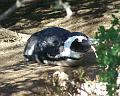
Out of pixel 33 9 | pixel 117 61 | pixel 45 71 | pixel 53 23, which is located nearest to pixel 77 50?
pixel 45 71

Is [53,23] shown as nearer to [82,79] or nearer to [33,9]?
[33,9]

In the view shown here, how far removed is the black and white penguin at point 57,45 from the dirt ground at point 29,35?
162 millimetres

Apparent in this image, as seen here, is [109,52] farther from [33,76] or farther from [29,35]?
[29,35]

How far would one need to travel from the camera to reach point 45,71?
6492 millimetres

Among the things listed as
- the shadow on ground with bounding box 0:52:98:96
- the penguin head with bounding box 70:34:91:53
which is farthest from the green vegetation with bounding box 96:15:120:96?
the penguin head with bounding box 70:34:91:53

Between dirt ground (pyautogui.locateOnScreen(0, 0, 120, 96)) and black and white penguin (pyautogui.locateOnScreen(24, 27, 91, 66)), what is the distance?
6.4 inches

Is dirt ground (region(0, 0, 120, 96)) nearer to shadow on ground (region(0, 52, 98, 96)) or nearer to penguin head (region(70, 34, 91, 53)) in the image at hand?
shadow on ground (region(0, 52, 98, 96))

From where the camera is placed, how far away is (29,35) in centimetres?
956

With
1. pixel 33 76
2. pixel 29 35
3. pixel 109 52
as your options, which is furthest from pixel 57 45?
pixel 109 52

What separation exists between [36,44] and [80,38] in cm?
85

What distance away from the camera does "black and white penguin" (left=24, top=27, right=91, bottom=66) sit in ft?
21.6

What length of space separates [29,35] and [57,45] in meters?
2.93

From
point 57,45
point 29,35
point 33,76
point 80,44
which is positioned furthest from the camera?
point 29,35

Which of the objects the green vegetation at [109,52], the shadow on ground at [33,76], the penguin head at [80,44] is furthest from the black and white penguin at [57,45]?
the green vegetation at [109,52]
